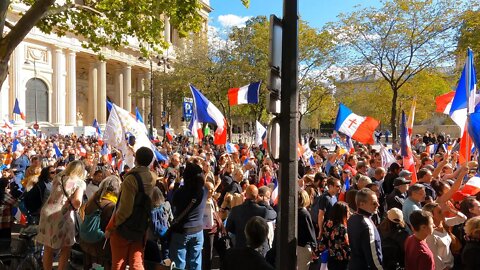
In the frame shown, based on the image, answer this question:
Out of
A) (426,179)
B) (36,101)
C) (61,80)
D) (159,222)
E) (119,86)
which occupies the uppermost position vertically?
(119,86)

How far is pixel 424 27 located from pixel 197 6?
17.5m

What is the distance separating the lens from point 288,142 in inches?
197

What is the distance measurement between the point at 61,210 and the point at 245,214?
7.75ft

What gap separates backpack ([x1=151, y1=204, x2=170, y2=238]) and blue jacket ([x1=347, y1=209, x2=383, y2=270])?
2602 mm

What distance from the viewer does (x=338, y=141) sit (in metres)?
16.2

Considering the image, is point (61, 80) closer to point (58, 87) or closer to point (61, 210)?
point (58, 87)

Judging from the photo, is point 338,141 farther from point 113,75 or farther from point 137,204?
point 113,75

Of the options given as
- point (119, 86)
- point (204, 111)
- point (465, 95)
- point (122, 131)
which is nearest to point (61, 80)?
point (119, 86)

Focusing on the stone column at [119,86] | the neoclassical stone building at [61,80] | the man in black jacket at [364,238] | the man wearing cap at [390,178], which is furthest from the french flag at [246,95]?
the stone column at [119,86]

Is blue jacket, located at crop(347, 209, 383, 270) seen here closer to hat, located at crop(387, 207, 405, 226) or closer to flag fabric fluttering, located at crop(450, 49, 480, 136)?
hat, located at crop(387, 207, 405, 226)

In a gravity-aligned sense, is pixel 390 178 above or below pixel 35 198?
above

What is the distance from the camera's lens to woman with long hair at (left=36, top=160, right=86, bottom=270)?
20.1ft

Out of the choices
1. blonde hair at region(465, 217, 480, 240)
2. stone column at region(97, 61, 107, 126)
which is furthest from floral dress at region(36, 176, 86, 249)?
stone column at region(97, 61, 107, 126)

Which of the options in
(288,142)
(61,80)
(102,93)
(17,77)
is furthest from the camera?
(102,93)
